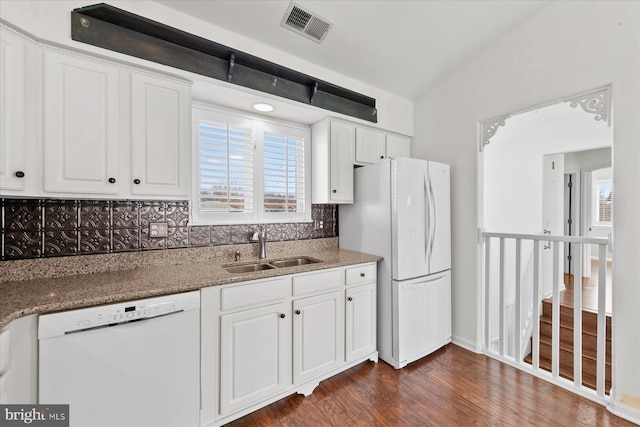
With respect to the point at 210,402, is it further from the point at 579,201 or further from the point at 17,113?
the point at 579,201

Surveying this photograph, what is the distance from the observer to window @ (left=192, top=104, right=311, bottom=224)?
227cm

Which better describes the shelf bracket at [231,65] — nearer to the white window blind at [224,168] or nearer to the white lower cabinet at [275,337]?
the white window blind at [224,168]

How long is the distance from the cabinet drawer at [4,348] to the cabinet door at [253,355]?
0.89 metres

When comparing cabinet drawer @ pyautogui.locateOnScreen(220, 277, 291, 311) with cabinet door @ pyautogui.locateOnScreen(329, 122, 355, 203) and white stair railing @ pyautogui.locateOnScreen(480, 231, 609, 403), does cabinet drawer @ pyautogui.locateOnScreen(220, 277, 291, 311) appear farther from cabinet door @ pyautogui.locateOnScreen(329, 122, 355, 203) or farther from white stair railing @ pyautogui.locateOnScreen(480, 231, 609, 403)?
white stair railing @ pyautogui.locateOnScreen(480, 231, 609, 403)

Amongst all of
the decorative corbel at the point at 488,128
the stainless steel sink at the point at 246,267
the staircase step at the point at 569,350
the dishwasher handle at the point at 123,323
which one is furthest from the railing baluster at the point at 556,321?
the dishwasher handle at the point at 123,323

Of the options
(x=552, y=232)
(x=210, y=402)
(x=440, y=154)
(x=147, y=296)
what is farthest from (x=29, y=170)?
(x=552, y=232)

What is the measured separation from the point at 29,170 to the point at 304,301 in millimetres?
1766

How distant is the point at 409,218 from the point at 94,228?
240cm

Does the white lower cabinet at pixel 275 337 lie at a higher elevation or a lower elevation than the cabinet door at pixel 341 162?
lower

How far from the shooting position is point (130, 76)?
1668 millimetres

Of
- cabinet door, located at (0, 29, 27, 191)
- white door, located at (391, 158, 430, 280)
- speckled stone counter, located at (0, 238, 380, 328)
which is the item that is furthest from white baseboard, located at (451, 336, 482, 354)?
cabinet door, located at (0, 29, 27, 191)

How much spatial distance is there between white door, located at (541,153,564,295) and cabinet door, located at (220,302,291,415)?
3.94 meters

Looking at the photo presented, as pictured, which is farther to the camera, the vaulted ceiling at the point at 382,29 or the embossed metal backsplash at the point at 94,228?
the vaulted ceiling at the point at 382,29

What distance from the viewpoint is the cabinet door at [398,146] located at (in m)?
3.09
